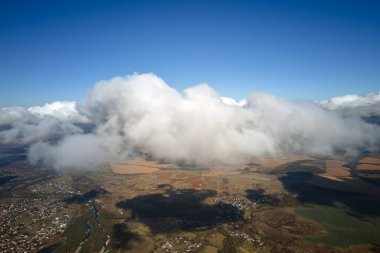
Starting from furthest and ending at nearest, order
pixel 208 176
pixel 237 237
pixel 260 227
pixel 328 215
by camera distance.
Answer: pixel 208 176, pixel 328 215, pixel 260 227, pixel 237 237

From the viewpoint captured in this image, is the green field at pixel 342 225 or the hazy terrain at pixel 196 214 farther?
the green field at pixel 342 225

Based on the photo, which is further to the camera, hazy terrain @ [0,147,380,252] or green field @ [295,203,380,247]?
green field @ [295,203,380,247]

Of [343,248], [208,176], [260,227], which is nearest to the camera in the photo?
[343,248]

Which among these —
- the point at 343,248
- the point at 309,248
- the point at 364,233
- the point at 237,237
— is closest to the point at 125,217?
the point at 237,237

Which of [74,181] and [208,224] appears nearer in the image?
[208,224]

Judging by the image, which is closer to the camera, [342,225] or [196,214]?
[342,225]

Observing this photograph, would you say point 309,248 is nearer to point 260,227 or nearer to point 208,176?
point 260,227

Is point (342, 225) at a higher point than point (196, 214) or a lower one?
lower

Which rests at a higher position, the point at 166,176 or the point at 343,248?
the point at 166,176
